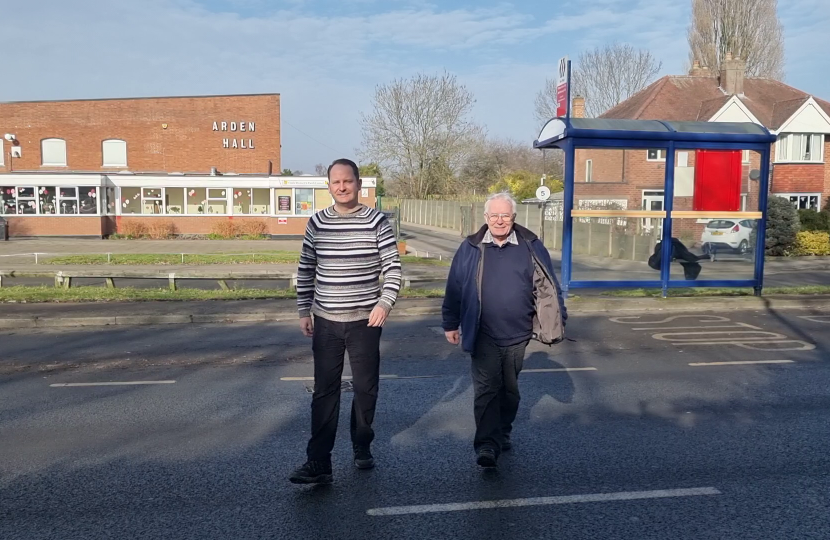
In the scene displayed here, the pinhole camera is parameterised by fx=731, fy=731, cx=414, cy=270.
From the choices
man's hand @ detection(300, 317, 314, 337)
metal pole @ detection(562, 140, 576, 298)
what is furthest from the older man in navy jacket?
metal pole @ detection(562, 140, 576, 298)

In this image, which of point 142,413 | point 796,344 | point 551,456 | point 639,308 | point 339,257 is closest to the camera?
point 339,257

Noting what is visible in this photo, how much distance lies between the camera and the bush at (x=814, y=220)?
88.1 ft

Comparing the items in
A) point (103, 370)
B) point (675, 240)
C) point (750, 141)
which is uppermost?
point (750, 141)

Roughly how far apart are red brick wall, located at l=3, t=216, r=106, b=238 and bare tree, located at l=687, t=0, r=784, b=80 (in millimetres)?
40328

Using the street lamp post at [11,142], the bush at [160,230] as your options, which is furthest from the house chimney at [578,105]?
the street lamp post at [11,142]

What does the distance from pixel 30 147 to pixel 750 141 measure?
41.1 meters

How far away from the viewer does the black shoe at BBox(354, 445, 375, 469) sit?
4.78m

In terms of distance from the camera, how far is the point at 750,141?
1265cm

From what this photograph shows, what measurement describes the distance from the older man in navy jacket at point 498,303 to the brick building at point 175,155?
30.6 metres

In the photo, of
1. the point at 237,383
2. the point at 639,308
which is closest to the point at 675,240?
the point at 639,308

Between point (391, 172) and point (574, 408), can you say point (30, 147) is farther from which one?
point (574, 408)

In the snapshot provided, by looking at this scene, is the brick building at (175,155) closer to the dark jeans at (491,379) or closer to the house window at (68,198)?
the house window at (68,198)

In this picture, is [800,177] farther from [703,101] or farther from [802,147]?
[703,101]

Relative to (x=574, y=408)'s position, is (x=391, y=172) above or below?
above
